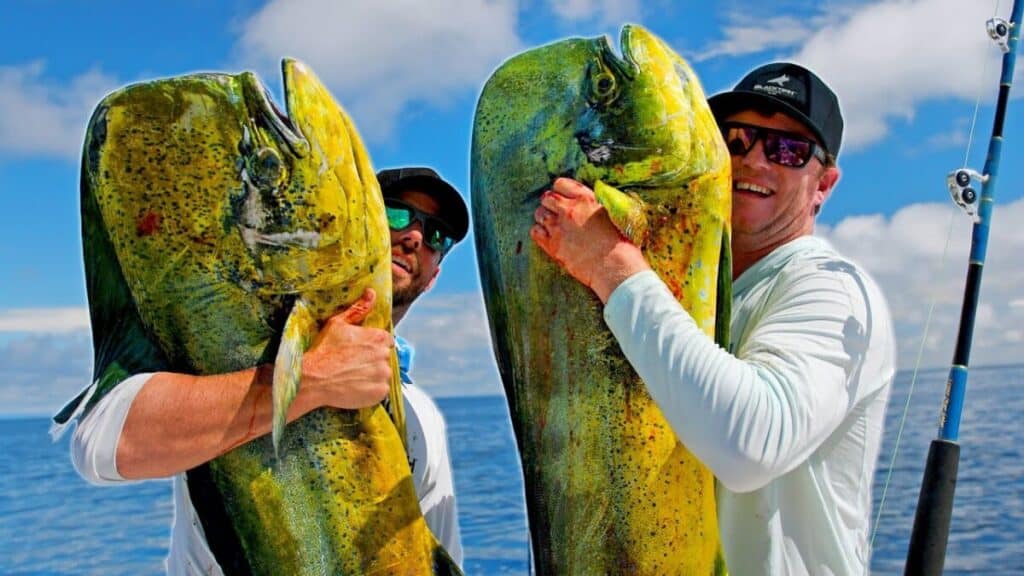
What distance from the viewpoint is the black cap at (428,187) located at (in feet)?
11.1

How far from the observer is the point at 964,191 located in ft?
11.8

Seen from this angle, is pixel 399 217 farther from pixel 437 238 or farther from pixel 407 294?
pixel 407 294

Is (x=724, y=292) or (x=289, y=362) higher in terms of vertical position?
(x=724, y=292)

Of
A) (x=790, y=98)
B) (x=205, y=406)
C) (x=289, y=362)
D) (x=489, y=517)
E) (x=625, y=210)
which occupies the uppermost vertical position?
(x=790, y=98)

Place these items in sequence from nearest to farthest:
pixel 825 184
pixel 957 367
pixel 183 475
A: pixel 183 475 < pixel 825 184 < pixel 957 367

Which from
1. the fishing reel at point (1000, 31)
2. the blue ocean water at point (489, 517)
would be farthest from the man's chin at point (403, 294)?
the blue ocean water at point (489, 517)

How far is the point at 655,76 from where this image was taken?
86.6 inches

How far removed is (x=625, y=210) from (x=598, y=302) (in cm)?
23

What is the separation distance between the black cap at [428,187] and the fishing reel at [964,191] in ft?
5.97

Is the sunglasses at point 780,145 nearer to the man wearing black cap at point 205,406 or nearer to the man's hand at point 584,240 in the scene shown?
the man's hand at point 584,240

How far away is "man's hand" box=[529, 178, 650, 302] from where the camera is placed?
6.98 ft

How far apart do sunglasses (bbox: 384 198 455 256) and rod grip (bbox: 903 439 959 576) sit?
1845 mm

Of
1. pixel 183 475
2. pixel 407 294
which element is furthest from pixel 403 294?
pixel 183 475

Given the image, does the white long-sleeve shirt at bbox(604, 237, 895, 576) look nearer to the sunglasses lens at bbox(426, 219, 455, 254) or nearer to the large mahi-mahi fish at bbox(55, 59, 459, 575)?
the large mahi-mahi fish at bbox(55, 59, 459, 575)
